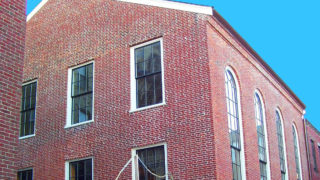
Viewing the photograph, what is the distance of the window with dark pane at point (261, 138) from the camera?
65.7ft

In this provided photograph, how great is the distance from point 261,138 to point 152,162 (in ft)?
21.4

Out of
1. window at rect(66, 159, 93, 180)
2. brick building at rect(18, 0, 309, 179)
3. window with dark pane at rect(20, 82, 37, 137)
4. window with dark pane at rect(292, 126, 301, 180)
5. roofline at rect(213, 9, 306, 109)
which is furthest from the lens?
window with dark pane at rect(292, 126, 301, 180)

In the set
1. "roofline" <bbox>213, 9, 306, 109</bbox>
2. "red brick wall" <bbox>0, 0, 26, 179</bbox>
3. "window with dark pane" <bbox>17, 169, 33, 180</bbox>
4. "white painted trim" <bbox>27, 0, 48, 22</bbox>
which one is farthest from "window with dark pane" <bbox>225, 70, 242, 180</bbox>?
"red brick wall" <bbox>0, 0, 26, 179</bbox>

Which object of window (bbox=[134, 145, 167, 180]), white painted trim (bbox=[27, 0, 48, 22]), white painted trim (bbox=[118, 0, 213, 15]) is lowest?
window (bbox=[134, 145, 167, 180])

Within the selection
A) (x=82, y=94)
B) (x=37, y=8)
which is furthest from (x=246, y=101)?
(x=37, y=8)

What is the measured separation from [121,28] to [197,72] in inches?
172

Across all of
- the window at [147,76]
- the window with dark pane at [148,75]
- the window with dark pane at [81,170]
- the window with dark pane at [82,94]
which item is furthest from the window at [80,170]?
the window with dark pane at [148,75]

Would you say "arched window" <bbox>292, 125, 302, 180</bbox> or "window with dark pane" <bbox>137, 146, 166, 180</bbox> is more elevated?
"arched window" <bbox>292, 125, 302, 180</bbox>

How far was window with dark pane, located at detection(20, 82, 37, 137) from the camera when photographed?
20.6 m

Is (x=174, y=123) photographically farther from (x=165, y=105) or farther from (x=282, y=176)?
(x=282, y=176)

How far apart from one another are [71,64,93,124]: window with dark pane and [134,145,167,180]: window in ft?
10.8

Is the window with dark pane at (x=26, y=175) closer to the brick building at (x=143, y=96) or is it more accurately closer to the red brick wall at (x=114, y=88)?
the brick building at (x=143, y=96)

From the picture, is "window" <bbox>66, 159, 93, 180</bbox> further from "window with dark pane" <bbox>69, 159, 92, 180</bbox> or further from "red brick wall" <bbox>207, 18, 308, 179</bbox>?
"red brick wall" <bbox>207, 18, 308, 179</bbox>

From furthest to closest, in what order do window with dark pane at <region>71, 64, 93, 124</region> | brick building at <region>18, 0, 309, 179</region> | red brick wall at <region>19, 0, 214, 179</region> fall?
window with dark pane at <region>71, 64, 93, 124</region> < brick building at <region>18, 0, 309, 179</region> < red brick wall at <region>19, 0, 214, 179</region>
